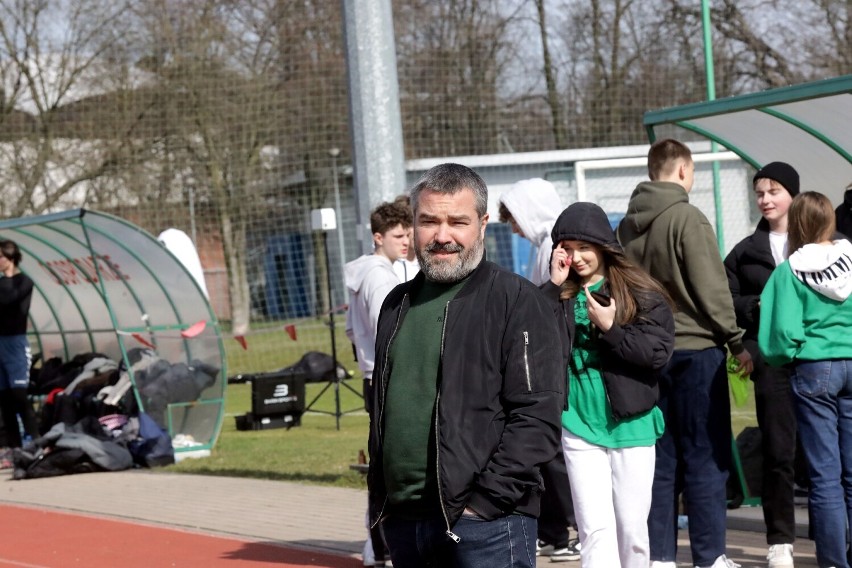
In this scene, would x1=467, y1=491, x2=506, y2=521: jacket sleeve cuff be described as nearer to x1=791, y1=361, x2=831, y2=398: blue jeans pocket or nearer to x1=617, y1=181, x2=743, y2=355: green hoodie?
x1=617, y1=181, x2=743, y2=355: green hoodie

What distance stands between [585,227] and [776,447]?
2.20 metres

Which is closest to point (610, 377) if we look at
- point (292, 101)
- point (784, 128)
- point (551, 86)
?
point (784, 128)

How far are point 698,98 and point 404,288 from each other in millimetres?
17982

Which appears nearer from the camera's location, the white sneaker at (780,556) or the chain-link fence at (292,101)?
the white sneaker at (780,556)

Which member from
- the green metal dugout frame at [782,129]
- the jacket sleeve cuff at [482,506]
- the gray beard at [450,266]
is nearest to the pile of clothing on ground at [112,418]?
the green metal dugout frame at [782,129]

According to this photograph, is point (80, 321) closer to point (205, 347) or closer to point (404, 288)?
point (205, 347)

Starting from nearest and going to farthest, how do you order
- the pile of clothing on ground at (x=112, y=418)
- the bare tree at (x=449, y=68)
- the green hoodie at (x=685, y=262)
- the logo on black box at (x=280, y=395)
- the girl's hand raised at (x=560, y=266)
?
the girl's hand raised at (x=560, y=266)
the green hoodie at (x=685, y=262)
the pile of clothing on ground at (x=112, y=418)
the logo on black box at (x=280, y=395)
the bare tree at (x=449, y=68)

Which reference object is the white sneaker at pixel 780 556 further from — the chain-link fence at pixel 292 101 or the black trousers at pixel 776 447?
the chain-link fence at pixel 292 101

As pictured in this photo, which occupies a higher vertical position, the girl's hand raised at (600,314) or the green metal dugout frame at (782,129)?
the green metal dugout frame at (782,129)

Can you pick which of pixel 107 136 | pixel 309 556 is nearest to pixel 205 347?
pixel 309 556

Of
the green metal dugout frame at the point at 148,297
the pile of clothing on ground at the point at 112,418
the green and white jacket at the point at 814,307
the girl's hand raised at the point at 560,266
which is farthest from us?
the green metal dugout frame at the point at 148,297

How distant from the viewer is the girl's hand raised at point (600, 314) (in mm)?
5367

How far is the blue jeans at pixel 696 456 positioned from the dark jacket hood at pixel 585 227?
3.73ft

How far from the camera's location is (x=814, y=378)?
6.22 meters
